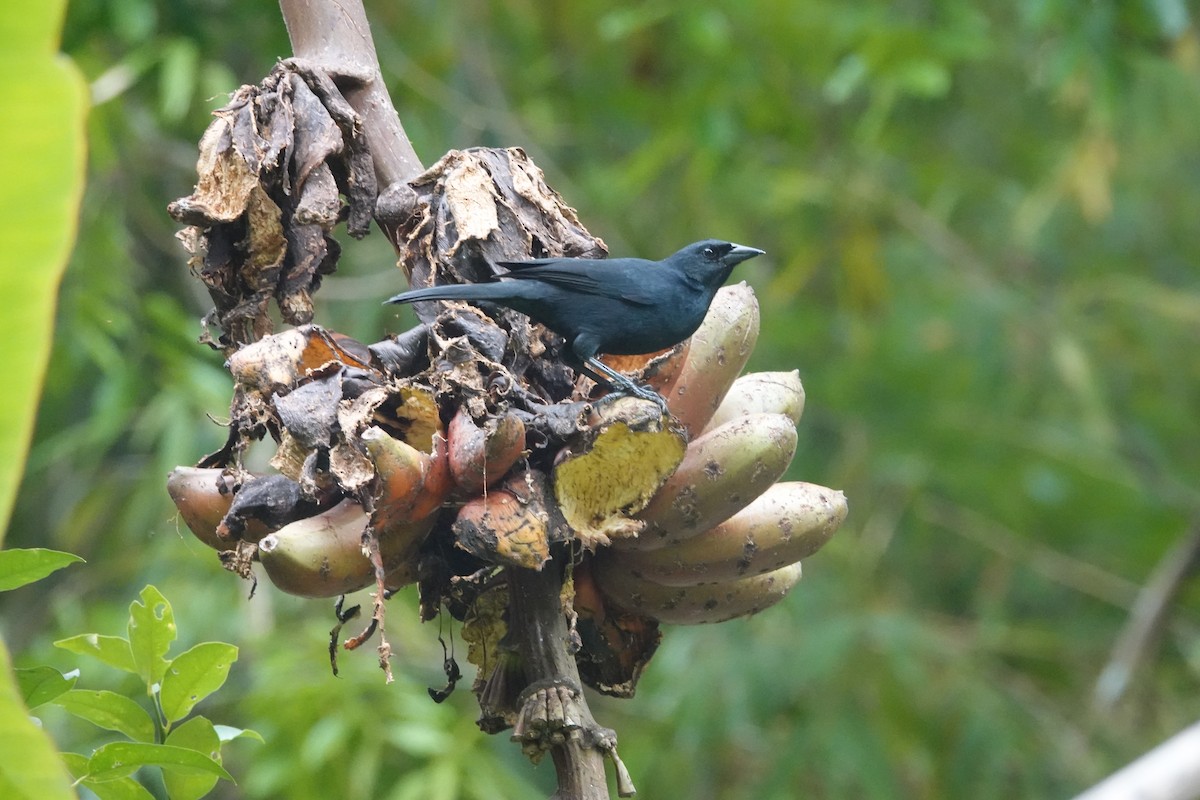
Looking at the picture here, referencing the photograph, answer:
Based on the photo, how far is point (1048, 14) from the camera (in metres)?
3.87

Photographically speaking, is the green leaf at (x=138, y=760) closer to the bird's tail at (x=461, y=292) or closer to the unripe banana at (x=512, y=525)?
the unripe banana at (x=512, y=525)

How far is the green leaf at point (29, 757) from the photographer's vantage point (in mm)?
874

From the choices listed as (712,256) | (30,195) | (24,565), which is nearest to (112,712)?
(24,565)

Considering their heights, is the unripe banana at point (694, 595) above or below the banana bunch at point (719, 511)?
below

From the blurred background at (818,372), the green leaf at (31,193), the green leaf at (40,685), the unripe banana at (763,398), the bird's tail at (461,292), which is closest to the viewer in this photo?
the green leaf at (31,193)

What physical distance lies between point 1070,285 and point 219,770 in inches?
258

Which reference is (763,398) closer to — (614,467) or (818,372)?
(614,467)

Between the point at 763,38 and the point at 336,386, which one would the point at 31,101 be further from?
the point at 763,38

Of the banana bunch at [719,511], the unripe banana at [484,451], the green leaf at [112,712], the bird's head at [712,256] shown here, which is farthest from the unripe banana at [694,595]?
the bird's head at [712,256]

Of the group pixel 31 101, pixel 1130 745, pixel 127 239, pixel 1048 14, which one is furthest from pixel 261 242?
pixel 1130 745

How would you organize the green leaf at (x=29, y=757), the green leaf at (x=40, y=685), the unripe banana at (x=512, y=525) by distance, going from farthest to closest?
1. the green leaf at (x=40, y=685)
2. the unripe banana at (x=512, y=525)
3. the green leaf at (x=29, y=757)

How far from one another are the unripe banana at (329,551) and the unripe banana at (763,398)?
46 cm

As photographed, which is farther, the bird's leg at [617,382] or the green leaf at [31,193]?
the bird's leg at [617,382]

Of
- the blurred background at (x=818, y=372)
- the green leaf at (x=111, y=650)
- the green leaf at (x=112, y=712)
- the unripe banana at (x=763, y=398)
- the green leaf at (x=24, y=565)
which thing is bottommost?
the blurred background at (x=818, y=372)
